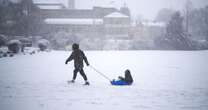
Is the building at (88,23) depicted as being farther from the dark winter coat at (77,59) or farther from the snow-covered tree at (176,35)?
the dark winter coat at (77,59)

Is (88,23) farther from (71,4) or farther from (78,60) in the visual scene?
(71,4)

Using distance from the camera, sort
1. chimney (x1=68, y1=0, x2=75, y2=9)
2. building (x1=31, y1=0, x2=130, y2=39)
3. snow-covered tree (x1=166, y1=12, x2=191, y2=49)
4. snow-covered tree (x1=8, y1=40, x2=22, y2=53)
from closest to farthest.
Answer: snow-covered tree (x1=8, y1=40, x2=22, y2=53), snow-covered tree (x1=166, y1=12, x2=191, y2=49), building (x1=31, y1=0, x2=130, y2=39), chimney (x1=68, y1=0, x2=75, y2=9)

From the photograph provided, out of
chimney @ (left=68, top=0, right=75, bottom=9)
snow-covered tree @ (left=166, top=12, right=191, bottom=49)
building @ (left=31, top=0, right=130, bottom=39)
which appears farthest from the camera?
chimney @ (left=68, top=0, right=75, bottom=9)

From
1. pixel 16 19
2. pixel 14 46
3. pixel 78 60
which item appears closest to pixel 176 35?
pixel 14 46

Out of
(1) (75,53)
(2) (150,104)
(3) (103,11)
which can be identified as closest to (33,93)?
(1) (75,53)

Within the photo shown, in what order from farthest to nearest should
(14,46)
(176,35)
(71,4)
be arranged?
1. (71,4)
2. (176,35)
3. (14,46)

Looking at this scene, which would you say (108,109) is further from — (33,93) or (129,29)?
(129,29)

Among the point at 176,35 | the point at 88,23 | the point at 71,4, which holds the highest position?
the point at 71,4

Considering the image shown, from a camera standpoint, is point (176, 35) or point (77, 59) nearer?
point (77, 59)

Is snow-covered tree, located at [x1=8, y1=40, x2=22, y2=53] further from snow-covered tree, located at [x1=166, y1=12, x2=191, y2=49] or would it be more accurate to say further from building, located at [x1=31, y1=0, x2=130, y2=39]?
snow-covered tree, located at [x1=166, y1=12, x2=191, y2=49]

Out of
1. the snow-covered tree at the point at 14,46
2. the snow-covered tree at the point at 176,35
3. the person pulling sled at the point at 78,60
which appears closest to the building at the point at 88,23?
the snow-covered tree at the point at 176,35

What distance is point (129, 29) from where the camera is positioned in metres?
63.5

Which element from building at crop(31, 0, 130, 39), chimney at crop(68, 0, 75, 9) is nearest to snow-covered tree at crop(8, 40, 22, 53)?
building at crop(31, 0, 130, 39)

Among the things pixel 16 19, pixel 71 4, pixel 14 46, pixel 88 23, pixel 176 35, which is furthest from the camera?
pixel 71 4
